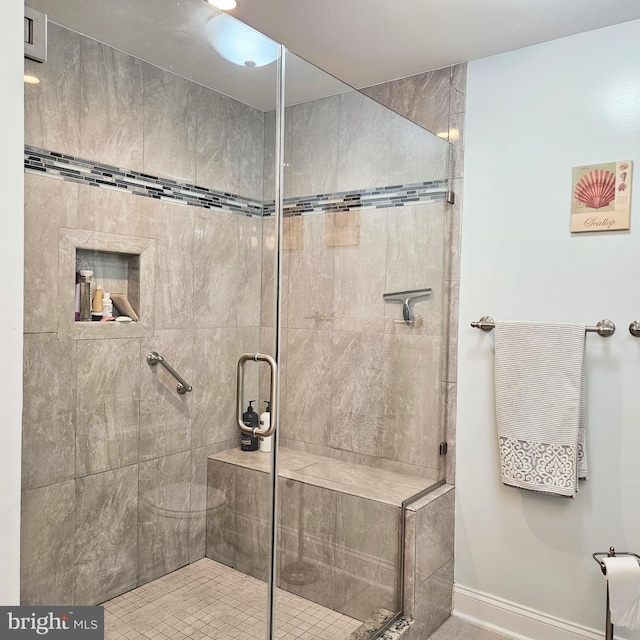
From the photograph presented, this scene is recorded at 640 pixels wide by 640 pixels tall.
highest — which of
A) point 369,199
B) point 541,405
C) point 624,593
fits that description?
point 369,199

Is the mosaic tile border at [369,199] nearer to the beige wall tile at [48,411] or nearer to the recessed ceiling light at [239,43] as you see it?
the recessed ceiling light at [239,43]

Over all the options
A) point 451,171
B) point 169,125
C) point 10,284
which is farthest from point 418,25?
point 10,284

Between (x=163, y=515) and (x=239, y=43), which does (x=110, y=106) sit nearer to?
(x=239, y=43)

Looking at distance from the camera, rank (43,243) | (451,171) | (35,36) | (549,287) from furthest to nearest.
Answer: (451,171)
(549,287)
(43,243)
(35,36)

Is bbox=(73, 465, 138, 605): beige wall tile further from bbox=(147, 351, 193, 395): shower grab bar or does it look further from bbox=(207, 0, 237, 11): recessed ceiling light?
bbox=(207, 0, 237, 11): recessed ceiling light

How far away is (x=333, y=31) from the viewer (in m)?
2.13

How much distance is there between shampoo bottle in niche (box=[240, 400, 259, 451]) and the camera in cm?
151

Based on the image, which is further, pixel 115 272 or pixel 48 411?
pixel 115 272

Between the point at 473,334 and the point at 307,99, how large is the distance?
1291 mm

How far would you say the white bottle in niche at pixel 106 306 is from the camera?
3.84 feet

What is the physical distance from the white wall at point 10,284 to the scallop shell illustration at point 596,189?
6.68 feet

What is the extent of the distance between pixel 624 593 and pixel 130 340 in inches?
75.2

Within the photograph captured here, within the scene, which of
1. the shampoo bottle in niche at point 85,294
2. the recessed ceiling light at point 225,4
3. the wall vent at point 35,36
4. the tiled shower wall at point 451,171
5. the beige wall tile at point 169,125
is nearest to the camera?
the wall vent at point 35,36

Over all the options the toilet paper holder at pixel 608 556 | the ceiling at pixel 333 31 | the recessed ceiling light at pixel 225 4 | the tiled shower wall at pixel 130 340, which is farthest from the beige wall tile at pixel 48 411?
the toilet paper holder at pixel 608 556
